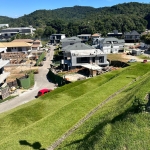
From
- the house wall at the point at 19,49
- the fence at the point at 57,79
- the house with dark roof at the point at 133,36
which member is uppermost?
the house with dark roof at the point at 133,36

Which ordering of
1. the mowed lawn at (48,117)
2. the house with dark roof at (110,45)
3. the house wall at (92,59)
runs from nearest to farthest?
the mowed lawn at (48,117) → the house wall at (92,59) → the house with dark roof at (110,45)

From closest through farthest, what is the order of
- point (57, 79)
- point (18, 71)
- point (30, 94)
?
1. point (30, 94)
2. point (57, 79)
3. point (18, 71)

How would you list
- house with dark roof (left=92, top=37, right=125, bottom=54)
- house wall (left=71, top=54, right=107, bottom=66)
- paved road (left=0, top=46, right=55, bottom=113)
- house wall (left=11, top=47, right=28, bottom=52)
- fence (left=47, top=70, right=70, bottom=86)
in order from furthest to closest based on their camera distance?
house wall (left=11, top=47, right=28, bottom=52)
house with dark roof (left=92, top=37, right=125, bottom=54)
house wall (left=71, top=54, right=107, bottom=66)
fence (left=47, top=70, right=70, bottom=86)
paved road (left=0, top=46, right=55, bottom=113)

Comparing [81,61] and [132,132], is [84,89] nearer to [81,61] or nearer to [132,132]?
[132,132]

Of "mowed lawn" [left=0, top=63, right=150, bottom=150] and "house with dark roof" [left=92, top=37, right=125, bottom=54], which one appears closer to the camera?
"mowed lawn" [left=0, top=63, right=150, bottom=150]

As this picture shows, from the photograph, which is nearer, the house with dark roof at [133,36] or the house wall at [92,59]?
the house wall at [92,59]

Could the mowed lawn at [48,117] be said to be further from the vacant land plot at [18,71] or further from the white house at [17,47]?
the white house at [17,47]

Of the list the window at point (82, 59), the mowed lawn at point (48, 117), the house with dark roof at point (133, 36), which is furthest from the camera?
the house with dark roof at point (133, 36)

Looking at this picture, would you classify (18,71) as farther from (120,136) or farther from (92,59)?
(120,136)

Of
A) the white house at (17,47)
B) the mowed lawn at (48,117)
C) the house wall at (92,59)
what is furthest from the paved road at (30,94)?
the white house at (17,47)

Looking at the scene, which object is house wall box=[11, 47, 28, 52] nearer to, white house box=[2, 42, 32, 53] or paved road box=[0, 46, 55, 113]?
white house box=[2, 42, 32, 53]

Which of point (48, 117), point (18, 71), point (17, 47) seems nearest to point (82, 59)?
point (18, 71)

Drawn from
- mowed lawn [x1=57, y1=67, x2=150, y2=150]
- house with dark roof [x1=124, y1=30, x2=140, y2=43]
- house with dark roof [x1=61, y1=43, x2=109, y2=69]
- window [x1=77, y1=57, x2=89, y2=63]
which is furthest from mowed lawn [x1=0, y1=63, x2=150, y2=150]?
house with dark roof [x1=124, y1=30, x2=140, y2=43]
